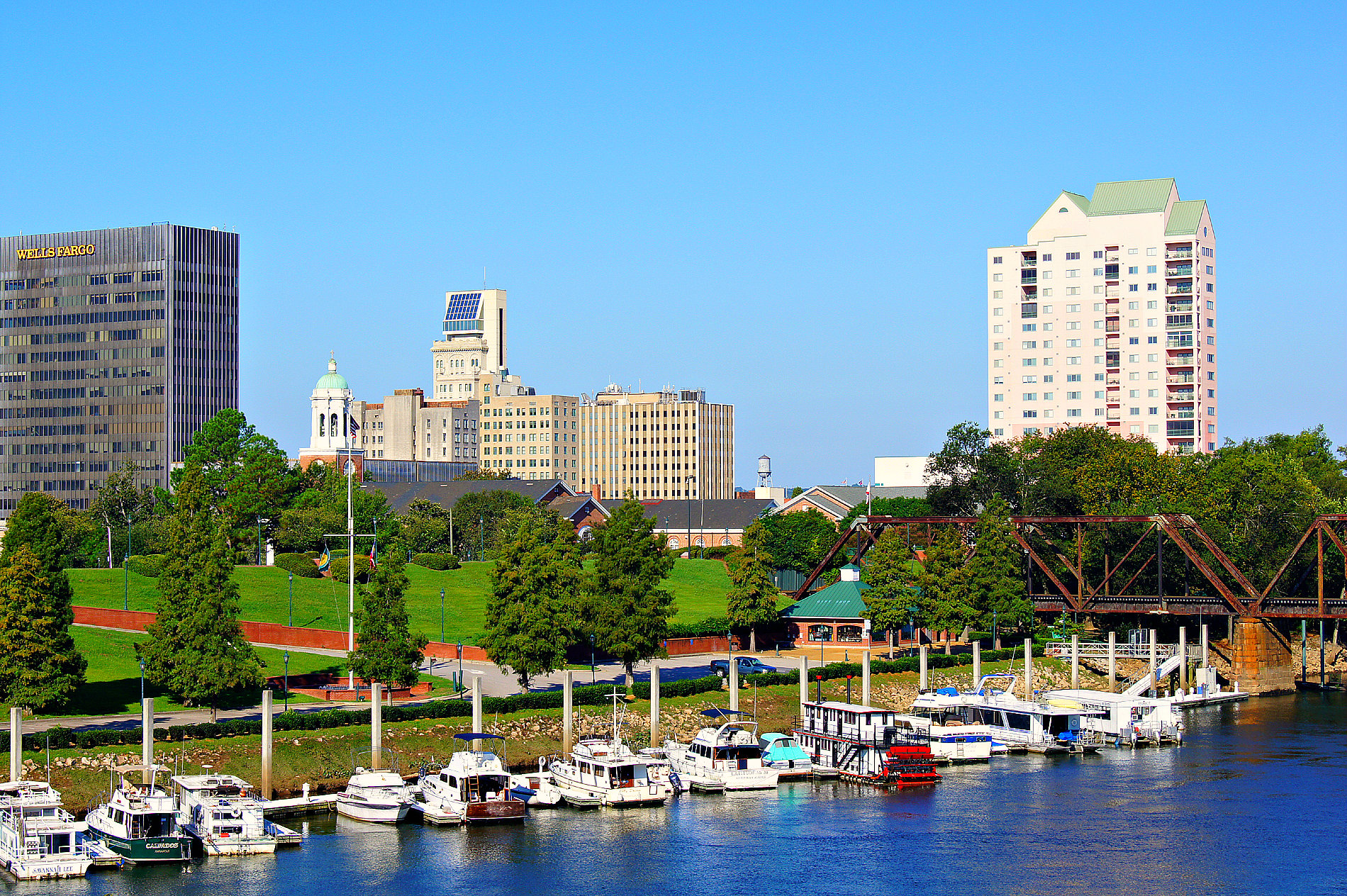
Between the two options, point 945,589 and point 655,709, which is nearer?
point 655,709

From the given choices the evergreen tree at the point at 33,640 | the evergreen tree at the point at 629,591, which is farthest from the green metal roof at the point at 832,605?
the evergreen tree at the point at 33,640

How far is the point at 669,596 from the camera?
100688 mm

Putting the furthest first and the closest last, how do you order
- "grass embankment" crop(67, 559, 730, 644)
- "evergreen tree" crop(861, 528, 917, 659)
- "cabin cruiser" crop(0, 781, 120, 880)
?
"evergreen tree" crop(861, 528, 917, 659) < "grass embankment" crop(67, 559, 730, 644) < "cabin cruiser" crop(0, 781, 120, 880)

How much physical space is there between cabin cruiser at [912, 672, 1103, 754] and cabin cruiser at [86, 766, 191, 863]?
49.3m

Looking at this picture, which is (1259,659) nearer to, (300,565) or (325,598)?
(325,598)

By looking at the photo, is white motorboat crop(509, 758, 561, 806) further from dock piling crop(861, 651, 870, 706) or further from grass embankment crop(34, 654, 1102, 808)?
dock piling crop(861, 651, 870, 706)

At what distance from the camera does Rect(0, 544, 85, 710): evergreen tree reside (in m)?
76.4

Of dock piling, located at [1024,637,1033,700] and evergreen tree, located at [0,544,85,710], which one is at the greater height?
evergreen tree, located at [0,544,85,710]

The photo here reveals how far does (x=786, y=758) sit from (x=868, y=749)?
4386 mm

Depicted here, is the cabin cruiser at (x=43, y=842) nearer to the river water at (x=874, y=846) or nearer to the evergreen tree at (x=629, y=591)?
the river water at (x=874, y=846)

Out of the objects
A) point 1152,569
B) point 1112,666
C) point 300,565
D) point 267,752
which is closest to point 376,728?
point 267,752

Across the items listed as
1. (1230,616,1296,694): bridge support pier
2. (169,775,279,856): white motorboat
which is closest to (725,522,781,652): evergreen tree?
(1230,616,1296,694): bridge support pier

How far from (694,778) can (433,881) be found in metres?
20.8

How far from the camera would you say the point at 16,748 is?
7069 cm
